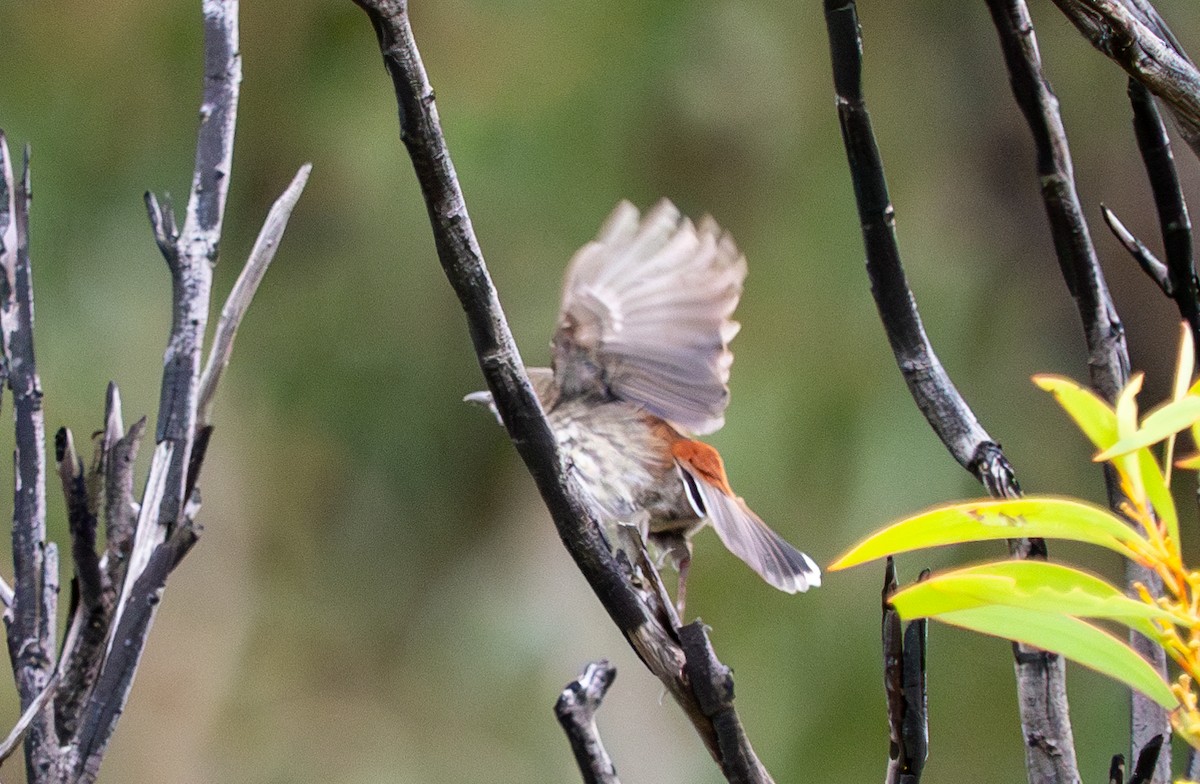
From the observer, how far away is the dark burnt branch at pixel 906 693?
0.46 metres

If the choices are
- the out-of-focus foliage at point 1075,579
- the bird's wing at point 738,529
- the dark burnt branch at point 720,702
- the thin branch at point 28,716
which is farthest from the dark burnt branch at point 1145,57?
the bird's wing at point 738,529

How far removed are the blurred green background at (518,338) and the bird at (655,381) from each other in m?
0.82

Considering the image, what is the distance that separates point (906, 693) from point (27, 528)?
406mm

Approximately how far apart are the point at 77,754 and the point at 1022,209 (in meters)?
2.07

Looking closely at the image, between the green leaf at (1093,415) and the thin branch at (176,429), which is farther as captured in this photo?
the thin branch at (176,429)

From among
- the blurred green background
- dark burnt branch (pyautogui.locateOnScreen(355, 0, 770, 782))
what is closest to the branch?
dark burnt branch (pyautogui.locateOnScreen(355, 0, 770, 782))

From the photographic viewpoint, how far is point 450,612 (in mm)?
2539

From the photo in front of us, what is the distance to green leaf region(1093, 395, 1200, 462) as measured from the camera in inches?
13.8

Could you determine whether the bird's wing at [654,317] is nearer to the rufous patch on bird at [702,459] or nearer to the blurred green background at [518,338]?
the rufous patch on bird at [702,459]

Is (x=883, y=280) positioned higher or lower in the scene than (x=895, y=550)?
higher

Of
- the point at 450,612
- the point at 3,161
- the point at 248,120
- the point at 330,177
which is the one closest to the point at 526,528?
the point at 450,612

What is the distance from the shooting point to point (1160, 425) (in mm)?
358

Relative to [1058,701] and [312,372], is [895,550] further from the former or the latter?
[312,372]

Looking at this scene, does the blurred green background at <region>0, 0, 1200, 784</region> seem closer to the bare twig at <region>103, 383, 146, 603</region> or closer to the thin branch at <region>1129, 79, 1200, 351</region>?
the thin branch at <region>1129, 79, 1200, 351</region>
